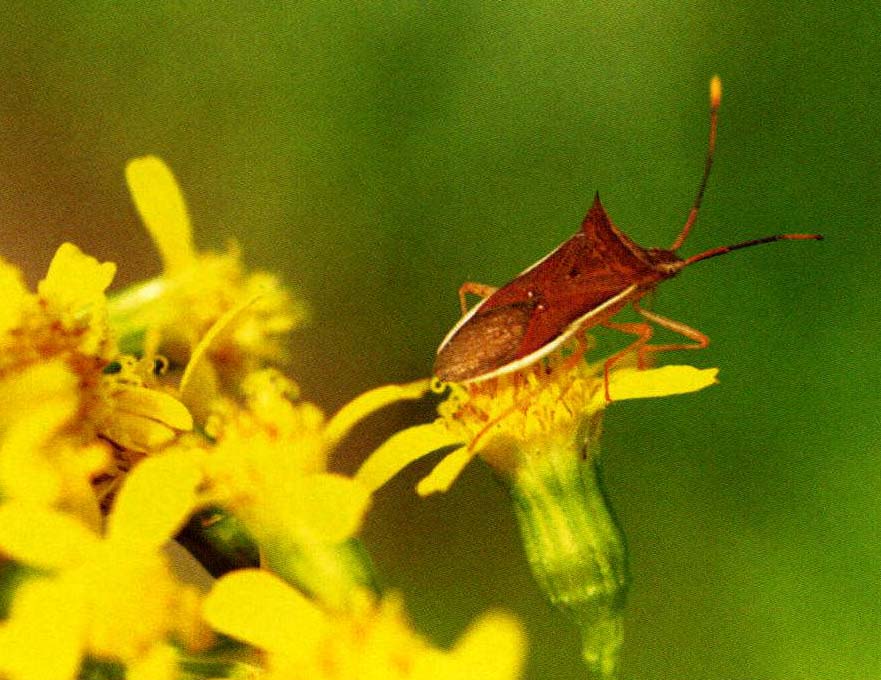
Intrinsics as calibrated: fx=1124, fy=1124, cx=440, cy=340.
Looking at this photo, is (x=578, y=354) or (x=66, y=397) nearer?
(x=66, y=397)

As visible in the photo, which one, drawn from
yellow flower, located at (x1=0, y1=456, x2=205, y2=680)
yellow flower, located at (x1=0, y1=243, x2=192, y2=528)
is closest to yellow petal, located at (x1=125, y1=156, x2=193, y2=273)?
yellow flower, located at (x1=0, y1=243, x2=192, y2=528)

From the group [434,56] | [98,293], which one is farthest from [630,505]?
[98,293]

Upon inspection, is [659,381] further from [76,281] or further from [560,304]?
[76,281]

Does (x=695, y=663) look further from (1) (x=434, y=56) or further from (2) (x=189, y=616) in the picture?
(2) (x=189, y=616)

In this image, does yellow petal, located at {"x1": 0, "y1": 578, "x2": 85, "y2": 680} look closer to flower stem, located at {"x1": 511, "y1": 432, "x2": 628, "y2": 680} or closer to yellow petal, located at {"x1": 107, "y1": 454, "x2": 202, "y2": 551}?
yellow petal, located at {"x1": 107, "y1": 454, "x2": 202, "y2": 551}

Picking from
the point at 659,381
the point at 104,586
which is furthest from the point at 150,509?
the point at 659,381

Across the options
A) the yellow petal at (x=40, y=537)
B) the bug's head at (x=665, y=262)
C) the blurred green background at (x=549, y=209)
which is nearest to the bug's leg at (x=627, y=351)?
the bug's head at (x=665, y=262)

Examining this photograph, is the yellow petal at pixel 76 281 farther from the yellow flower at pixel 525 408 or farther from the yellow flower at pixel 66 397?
the yellow flower at pixel 525 408
